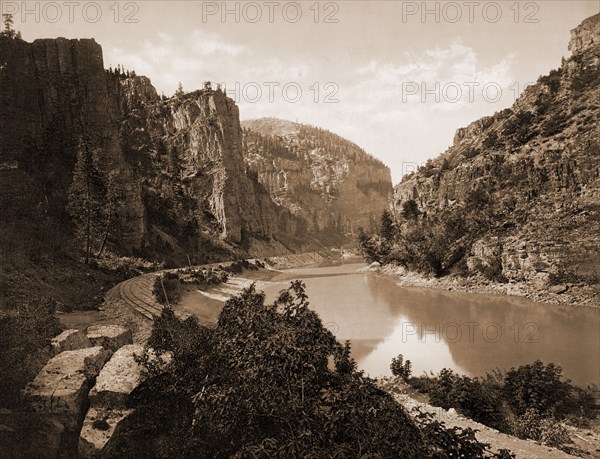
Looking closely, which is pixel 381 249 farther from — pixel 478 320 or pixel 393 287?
pixel 478 320

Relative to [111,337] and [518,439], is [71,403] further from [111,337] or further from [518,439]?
[518,439]

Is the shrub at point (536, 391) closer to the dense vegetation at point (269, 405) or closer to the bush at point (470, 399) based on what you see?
the bush at point (470, 399)

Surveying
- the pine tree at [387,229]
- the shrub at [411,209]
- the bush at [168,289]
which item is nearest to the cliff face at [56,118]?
the bush at [168,289]

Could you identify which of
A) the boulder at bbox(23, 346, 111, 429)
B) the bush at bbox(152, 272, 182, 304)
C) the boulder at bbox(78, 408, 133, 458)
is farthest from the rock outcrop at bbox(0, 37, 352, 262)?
the boulder at bbox(78, 408, 133, 458)

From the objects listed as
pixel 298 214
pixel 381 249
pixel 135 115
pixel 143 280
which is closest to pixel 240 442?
pixel 143 280

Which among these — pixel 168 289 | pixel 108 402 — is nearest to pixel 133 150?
pixel 168 289

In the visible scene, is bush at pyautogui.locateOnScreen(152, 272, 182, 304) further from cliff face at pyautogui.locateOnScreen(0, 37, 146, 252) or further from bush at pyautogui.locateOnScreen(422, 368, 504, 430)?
bush at pyautogui.locateOnScreen(422, 368, 504, 430)
